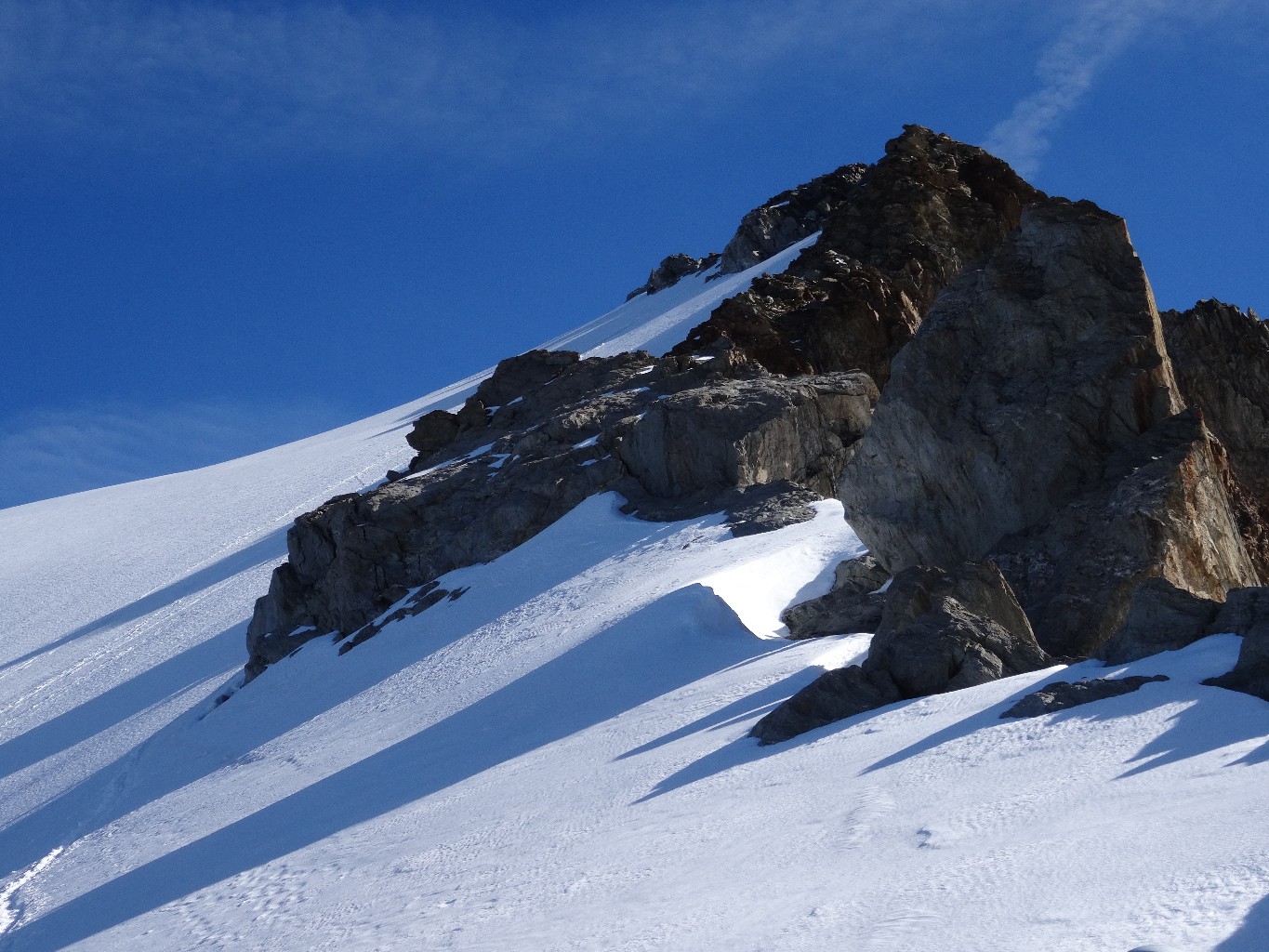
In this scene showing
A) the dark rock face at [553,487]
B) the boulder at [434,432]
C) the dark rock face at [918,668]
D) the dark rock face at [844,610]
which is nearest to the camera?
the dark rock face at [918,668]

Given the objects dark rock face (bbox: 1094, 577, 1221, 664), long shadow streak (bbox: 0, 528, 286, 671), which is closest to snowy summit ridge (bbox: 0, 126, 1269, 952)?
dark rock face (bbox: 1094, 577, 1221, 664)

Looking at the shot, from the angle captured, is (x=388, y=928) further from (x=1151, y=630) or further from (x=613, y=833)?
(x=1151, y=630)

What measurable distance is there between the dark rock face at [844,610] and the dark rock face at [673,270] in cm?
6618

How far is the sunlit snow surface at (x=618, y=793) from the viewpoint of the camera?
22.5ft

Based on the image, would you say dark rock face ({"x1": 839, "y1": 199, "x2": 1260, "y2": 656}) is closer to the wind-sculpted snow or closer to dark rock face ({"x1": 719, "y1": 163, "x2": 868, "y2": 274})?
the wind-sculpted snow

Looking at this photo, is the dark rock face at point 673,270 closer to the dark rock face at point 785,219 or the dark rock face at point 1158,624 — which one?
the dark rock face at point 785,219

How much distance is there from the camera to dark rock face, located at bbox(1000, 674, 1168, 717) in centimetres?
998

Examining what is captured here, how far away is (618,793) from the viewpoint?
1120cm

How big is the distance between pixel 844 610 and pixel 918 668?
4704 millimetres

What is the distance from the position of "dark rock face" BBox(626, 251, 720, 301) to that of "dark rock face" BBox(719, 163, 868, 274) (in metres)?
8.92

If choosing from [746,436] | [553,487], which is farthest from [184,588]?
[746,436]

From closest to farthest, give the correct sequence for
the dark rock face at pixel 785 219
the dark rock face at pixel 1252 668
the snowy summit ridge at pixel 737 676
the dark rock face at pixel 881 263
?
the snowy summit ridge at pixel 737 676 → the dark rock face at pixel 1252 668 → the dark rock face at pixel 881 263 → the dark rock face at pixel 785 219

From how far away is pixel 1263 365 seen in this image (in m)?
24.3

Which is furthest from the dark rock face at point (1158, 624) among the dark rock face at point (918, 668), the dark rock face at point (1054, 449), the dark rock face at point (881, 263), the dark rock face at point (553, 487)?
the dark rock face at point (881, 263)
